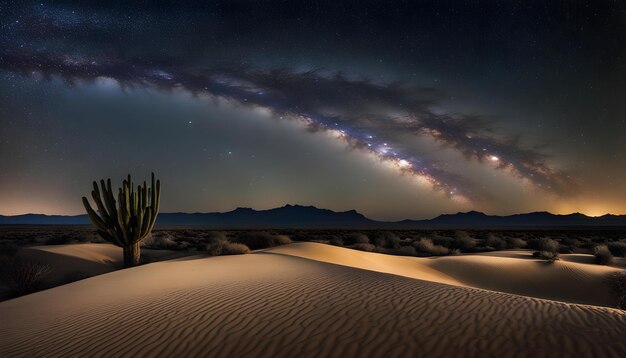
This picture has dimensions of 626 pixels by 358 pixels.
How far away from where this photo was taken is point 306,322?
17.5 ft

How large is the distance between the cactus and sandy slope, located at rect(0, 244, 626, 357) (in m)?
7.58

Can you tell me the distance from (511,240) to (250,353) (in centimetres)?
3166

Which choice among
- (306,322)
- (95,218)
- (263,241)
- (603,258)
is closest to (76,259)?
(95,218)

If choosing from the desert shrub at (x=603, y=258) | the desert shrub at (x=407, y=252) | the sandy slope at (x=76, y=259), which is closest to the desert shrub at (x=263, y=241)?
the sandy slope at (x=76, y=259)

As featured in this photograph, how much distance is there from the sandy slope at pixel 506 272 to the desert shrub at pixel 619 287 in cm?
23

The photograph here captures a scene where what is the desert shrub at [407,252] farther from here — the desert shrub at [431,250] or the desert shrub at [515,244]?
the desert shrub at [515,244]

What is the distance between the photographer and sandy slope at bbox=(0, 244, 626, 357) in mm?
4465

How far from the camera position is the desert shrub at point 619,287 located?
10992 millimetres

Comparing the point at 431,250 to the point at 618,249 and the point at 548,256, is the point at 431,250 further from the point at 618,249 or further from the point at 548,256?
the point at 618,249

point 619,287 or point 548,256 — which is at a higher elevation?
point 548,256

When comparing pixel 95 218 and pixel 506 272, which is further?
pixel 95 218

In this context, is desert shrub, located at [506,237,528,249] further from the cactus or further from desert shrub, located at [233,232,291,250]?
the cactus

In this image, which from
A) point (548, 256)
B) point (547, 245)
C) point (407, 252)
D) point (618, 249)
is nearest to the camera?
point (548, 256)

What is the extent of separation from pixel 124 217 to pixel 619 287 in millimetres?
20601
